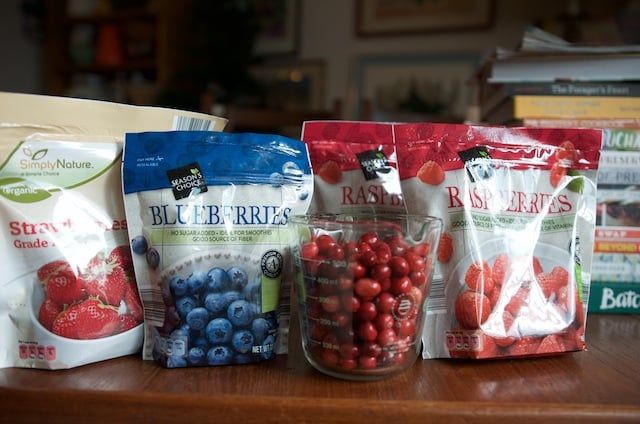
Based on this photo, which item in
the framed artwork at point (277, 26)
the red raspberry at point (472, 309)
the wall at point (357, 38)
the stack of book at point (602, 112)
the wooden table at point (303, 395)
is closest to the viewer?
the wooden table at point (303, 395)

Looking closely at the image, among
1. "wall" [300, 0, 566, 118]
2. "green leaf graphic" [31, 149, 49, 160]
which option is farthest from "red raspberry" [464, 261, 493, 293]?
"wall" [300, 0, 566, 118]

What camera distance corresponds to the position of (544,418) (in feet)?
1.29

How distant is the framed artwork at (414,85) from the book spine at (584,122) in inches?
62.4

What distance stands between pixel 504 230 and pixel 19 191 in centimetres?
48

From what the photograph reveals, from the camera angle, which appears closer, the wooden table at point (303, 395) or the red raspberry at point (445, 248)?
the wooden table at point (303, 395)

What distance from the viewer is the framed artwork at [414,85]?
235 cm

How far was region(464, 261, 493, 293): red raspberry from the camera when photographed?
0.50m

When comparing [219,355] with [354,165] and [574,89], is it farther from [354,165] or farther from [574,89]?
[574,89]

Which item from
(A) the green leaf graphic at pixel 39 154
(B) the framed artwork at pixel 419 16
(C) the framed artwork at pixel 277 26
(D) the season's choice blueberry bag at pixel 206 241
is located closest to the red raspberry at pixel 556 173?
(D) the season's choice blueberry bag at pixel 206 241

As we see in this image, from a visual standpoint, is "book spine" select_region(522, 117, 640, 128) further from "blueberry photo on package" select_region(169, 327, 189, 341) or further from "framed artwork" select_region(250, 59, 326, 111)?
"framed artwork" select_region(250, 59, 326, 111)

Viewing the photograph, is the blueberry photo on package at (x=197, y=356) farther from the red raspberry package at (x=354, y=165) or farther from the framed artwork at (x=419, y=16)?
the framed artwork at (x=419, y=16)

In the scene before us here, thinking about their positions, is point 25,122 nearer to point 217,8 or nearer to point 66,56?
point 217,8

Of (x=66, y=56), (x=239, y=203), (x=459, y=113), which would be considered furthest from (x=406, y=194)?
(x=66, y=56)

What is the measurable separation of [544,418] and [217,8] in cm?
229
